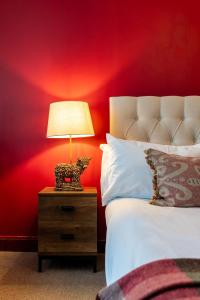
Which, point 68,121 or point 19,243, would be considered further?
point 19,243

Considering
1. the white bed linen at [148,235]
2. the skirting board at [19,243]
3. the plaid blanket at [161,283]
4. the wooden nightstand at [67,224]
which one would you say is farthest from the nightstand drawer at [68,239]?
the plaid blanket at [161,283]

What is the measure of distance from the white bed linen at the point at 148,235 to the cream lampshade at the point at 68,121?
31.1 inches

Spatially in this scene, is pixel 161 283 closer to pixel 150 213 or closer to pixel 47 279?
pixel 150 213

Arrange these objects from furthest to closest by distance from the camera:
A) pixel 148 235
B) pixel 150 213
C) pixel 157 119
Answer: pixel 157 119, pixel 150 213, pixel 148 235

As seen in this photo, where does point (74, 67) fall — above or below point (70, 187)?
above

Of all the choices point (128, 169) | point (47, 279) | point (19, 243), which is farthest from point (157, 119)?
point (19, 243)

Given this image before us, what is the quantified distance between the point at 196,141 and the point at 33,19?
1.76 m

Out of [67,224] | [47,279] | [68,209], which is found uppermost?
[68,209]

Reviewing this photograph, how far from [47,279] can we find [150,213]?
1043 millimetres

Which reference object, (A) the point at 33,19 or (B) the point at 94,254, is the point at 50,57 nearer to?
(A) the point at 33,19

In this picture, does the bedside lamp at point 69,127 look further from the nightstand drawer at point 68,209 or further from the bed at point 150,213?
the bed at point 150,213

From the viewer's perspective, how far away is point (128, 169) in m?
1.99

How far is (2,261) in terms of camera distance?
Answer: 7.68ft

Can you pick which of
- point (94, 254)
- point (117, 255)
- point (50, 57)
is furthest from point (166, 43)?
point (117, 255)
